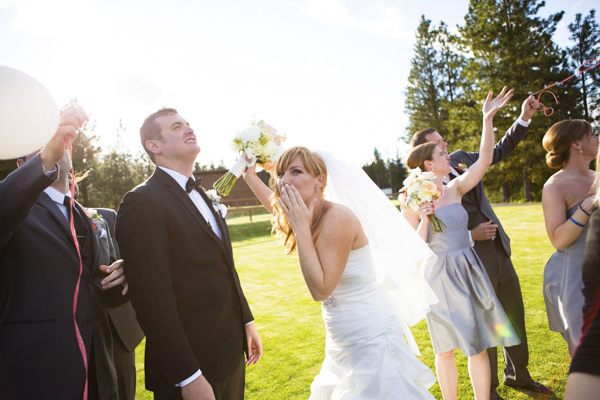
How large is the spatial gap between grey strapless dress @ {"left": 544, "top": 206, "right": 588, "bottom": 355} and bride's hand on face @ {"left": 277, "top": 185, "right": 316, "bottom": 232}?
2.46 meters

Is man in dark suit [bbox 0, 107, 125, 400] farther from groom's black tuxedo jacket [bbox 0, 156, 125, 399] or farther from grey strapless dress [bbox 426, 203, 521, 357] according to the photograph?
grey strapless dress [bbox 426, 203, 521, 357]

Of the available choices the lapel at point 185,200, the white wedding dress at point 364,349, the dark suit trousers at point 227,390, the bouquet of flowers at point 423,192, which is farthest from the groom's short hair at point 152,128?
the bouquet of flowers at point 423,192

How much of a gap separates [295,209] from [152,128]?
4.12ft

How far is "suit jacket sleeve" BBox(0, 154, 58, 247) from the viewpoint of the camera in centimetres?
164

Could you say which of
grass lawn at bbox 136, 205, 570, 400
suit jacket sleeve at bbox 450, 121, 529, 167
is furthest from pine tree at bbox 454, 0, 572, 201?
suit jacket sleeve at bbox 450, 121, 529, 167

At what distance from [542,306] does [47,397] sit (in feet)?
23.9

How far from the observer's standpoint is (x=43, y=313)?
1.92 m

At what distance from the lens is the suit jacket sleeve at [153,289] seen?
2.01m

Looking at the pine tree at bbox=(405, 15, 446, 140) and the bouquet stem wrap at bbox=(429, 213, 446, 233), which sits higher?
the pine tree at bbox=(405, 15, 446, 140)

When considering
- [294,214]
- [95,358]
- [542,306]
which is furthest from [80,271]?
[542,306]

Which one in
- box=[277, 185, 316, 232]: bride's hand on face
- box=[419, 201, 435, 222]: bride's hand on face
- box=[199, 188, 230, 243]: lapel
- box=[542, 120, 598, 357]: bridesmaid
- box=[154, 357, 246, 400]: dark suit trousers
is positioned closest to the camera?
box=[154, 357, 246, 400]: dark suit trousers

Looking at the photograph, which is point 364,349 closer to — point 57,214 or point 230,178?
point 230,178

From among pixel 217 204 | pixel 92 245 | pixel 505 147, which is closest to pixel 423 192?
pixel 505 147

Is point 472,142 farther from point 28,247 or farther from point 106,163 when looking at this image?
point 28,247
